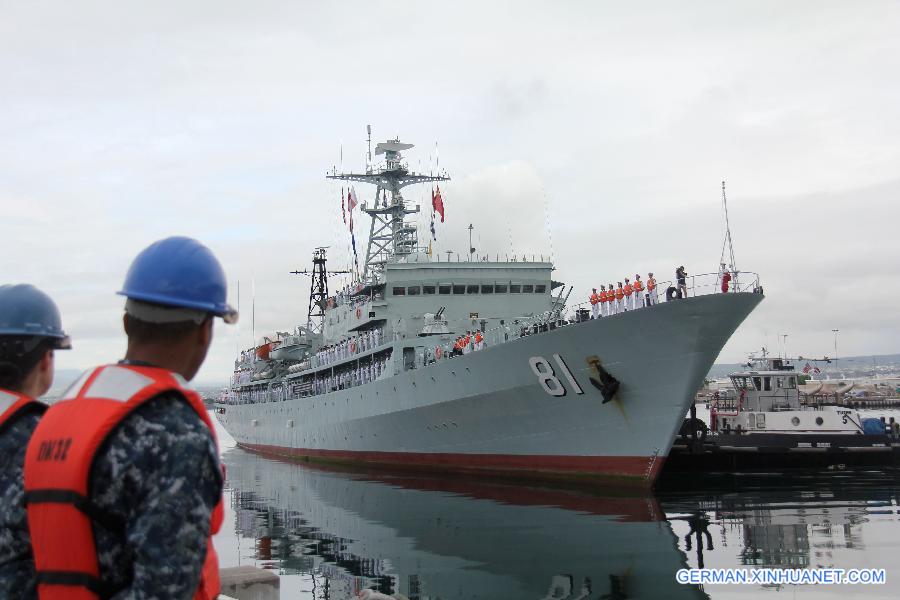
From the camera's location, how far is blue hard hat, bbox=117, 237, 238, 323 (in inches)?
94.4

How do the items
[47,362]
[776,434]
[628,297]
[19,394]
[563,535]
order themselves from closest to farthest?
[19,394]
[47,362]
[563,535]
[628,297]
[776,434]

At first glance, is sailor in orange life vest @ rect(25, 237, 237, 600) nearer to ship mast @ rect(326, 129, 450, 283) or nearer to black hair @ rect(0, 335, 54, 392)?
black hair @ rect(0, 335, 54, 392)

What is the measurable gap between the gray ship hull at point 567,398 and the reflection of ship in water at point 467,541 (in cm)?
119

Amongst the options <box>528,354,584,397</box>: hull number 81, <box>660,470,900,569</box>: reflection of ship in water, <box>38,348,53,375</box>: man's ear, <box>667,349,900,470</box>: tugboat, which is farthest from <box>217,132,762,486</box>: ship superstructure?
<box>38,348,53,375</box>: man's ear

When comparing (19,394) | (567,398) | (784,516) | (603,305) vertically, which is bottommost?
(784,516)

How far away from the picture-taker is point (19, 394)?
3.24m

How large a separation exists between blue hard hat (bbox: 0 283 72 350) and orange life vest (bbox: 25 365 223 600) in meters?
1.30

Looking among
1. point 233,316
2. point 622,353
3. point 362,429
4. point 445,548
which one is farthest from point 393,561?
point 362,429

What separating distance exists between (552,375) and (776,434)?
9.63 meters

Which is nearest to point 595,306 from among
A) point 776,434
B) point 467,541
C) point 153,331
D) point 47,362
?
point 467,541

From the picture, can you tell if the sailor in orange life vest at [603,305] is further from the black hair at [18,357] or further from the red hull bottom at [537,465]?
the black hair at [18,357]

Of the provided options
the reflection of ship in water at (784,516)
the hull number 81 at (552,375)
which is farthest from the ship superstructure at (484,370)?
the reflection of ship in water at (784,516)

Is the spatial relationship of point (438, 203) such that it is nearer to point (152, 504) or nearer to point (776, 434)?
point (776, 434)

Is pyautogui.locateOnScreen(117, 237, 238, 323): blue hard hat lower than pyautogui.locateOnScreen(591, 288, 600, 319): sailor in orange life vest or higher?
→ lower
